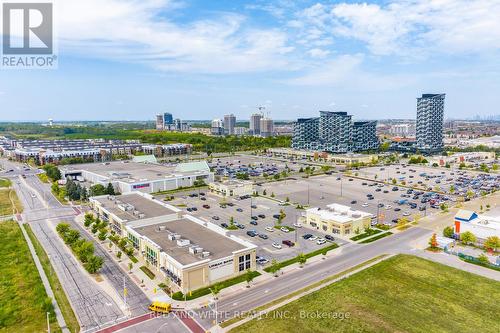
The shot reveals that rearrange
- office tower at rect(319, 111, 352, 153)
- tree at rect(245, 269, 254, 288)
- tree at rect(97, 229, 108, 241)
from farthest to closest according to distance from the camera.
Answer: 1. office tower at rect(319, 111, 352, 153)
2. tree at rect(97, 229, 108, 241)
3. tree at rect(245, 269, 254, 288)

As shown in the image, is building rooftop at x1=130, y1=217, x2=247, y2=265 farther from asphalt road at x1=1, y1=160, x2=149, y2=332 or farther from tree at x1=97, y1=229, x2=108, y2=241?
asphalt road at x1=1, y1=160, x2=149, y2=332

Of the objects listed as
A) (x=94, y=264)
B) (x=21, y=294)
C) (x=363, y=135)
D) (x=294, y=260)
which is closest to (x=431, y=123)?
(x=363, y=135)

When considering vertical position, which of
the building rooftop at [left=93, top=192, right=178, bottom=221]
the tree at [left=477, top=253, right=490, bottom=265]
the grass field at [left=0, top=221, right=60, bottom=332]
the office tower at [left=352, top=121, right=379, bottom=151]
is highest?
the office tower at [left=352, top=121, right=379, bottom=151]

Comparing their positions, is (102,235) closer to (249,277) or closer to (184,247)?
(184,247)

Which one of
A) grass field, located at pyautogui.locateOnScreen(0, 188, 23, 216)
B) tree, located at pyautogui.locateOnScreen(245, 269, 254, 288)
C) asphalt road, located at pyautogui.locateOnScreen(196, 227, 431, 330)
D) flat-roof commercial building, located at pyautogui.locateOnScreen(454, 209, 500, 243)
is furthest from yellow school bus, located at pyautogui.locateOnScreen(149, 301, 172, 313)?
grass field, located at pyautogui.locateOnScreen(0, 188, 23, 216)

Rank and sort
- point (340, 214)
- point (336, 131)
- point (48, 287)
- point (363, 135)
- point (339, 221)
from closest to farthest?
point (48, 287), point (339, 221), point (340, 214), point (336, 131), point (363, 135)

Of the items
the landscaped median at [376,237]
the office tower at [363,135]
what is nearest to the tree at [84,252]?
the landscaped median at [376,237]
